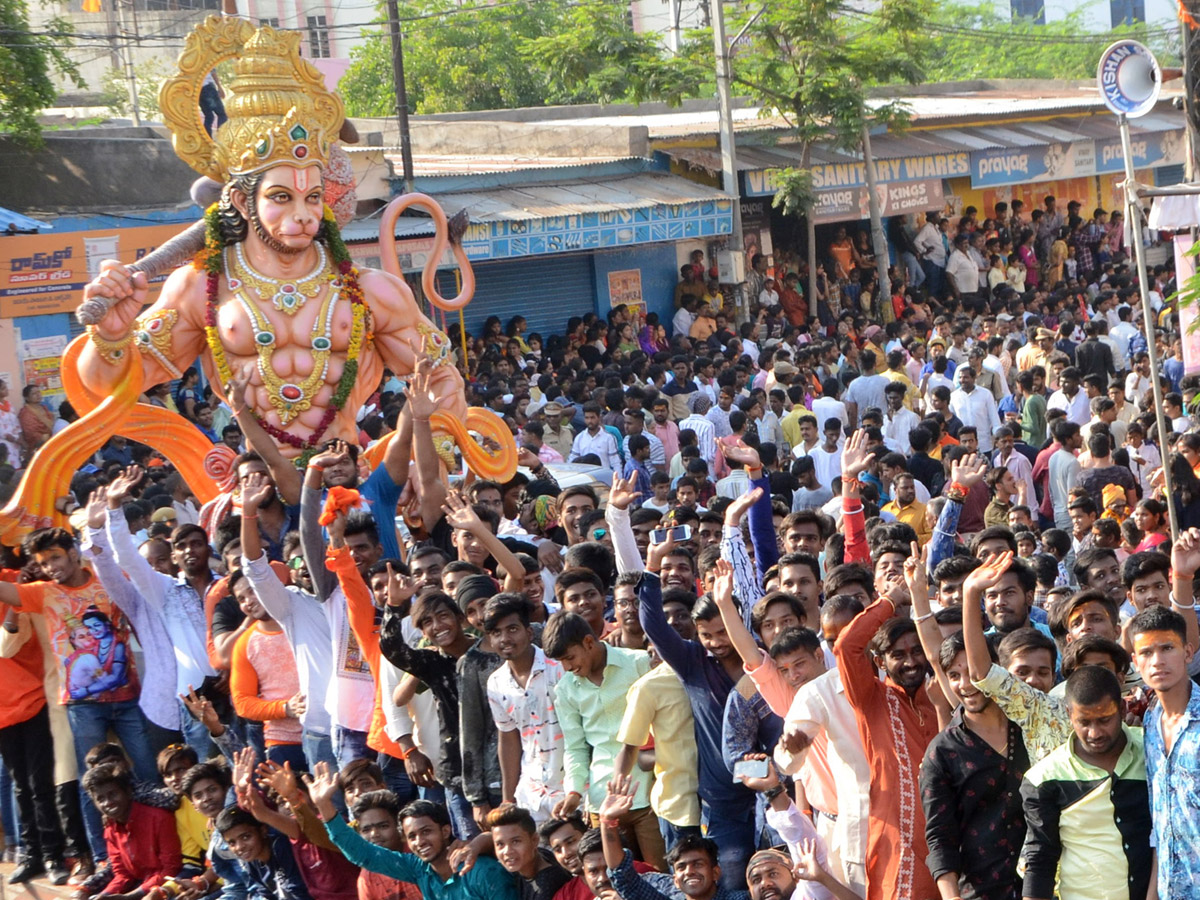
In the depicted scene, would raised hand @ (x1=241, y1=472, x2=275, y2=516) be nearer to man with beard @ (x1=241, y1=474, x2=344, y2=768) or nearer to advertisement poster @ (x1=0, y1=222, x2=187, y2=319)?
man with beard @ (x1=241, y1=474, x2=344, y2=768)

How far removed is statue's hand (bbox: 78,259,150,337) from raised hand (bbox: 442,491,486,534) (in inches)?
93.8

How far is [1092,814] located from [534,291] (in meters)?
15.9

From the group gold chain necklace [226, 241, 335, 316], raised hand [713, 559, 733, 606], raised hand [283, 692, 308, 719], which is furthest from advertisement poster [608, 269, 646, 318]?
raised hand [713, 559, 733, 606]

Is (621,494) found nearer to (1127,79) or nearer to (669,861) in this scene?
(669,861)

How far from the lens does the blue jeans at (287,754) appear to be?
7.09 m

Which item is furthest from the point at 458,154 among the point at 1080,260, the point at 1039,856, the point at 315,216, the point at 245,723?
the point at 1039,856

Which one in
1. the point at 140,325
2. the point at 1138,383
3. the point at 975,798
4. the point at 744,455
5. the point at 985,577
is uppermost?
the point at 140,325

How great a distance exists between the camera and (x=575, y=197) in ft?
63.7

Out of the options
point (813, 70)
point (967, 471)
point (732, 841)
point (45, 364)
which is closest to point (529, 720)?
point (732, 841)

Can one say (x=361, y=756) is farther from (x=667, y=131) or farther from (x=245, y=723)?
(x=667, y=131)

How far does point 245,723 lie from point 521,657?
2002 mm

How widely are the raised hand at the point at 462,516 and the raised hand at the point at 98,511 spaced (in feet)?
4.95

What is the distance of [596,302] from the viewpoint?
808 inches

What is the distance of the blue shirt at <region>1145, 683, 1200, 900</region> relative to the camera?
4.13 meters
